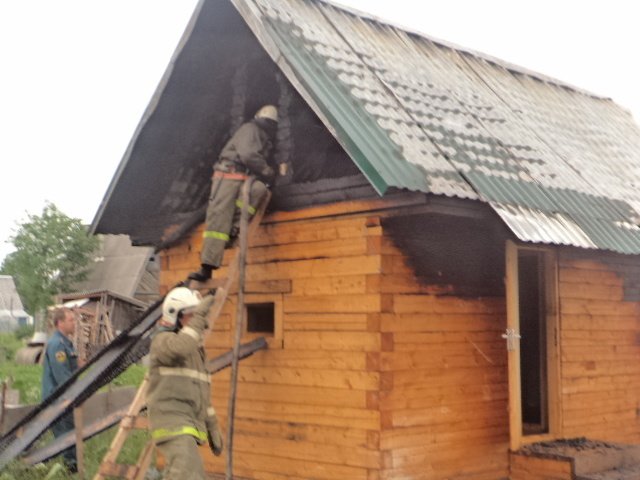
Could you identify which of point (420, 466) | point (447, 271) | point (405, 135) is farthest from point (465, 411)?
point (405, 135)

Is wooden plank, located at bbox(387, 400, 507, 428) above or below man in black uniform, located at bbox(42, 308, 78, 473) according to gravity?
below

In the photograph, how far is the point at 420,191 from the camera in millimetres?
7508

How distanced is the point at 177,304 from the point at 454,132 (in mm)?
3585

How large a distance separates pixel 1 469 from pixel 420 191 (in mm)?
5041

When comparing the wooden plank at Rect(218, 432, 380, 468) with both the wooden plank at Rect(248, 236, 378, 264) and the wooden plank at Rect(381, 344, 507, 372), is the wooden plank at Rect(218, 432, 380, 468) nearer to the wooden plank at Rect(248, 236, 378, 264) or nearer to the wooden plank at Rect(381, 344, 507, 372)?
the wooden plank at Rect(381, 344, 507, 372)

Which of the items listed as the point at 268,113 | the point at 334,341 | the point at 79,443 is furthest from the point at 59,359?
the point at 268,113

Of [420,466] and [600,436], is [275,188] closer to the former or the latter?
[420,466]

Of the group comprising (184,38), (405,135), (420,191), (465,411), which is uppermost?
(184,38)

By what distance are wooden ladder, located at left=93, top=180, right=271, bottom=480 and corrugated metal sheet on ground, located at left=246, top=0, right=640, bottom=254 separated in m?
1.44

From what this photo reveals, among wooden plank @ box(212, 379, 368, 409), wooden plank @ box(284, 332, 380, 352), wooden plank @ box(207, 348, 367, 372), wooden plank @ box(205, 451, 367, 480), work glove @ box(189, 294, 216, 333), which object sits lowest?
wooden plank @ box(205, 451, 367, 480)

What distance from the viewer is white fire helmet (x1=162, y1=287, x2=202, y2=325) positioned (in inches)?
286

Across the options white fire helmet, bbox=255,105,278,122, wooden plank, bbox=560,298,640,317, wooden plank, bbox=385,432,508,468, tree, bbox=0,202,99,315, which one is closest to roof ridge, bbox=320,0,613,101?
white fire helmet, bbox=255,105,278,122

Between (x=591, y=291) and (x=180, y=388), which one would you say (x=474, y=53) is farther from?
(x=180, y=388)

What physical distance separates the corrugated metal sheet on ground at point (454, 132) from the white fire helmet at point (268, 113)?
72 centimetres
